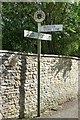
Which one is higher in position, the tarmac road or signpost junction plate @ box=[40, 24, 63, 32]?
signpost junction plate @ box=[40, 24, 63, 32]

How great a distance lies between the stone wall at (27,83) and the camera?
8086 mm

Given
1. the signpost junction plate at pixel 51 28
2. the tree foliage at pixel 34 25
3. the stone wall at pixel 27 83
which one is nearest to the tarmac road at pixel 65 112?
the stone wall at pixel 27 83

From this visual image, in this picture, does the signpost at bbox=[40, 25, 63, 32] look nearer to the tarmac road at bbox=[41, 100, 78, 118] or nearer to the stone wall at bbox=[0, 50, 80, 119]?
the stone wall at bbox=[0, 50, 80, 119]

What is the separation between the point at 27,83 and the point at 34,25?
4480 mm

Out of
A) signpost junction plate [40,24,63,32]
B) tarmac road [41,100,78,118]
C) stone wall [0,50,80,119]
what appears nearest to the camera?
stone wall [0,50,80,119]

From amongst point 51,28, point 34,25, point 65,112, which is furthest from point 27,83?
point 34,25

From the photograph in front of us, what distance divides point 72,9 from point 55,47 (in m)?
1.67

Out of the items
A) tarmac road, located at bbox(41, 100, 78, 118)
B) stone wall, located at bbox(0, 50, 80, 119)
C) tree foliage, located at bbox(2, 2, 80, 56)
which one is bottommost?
tarmac road, located at bbox(41, 100, 78, 118)

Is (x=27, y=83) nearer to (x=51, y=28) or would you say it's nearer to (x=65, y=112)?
(x=65, y=112)

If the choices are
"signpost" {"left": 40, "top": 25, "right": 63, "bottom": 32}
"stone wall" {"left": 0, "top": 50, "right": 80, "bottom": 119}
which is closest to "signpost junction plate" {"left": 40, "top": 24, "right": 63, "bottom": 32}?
"signpost" {"left": 40, "top": 25, "right": 63, "bottom": 32}

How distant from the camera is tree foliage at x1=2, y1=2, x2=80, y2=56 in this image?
1251cm

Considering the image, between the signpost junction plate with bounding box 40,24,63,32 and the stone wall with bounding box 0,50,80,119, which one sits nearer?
the stone wall with bounding box 0,50,80,119

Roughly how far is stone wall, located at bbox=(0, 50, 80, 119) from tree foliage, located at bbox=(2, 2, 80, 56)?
1.92 m

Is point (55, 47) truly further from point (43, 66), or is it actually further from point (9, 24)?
point (43, 66)
